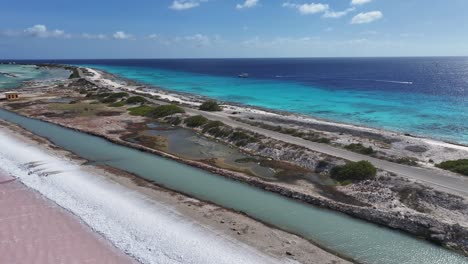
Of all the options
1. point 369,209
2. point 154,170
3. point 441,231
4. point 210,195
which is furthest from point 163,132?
point 441,231

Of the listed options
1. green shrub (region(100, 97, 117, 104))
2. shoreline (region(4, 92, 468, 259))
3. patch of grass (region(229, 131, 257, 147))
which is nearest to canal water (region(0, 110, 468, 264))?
shoreline (region(4, 92, 468, 259))

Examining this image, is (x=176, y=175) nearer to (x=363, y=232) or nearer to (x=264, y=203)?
(x=264, y=203)

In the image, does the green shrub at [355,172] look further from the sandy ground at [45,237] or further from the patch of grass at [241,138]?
the sandy ground at [45,237]

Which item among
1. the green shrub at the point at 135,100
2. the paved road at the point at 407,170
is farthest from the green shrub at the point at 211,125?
the green shrub at the point at 135,100

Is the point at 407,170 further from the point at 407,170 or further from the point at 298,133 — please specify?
the point at 298,133

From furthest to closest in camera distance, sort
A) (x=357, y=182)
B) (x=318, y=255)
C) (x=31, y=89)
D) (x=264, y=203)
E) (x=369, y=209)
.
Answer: (x=31, y=89), (x=357, y=182), (x=264, y=203), (x=369, y=209), (x=318, y=255)

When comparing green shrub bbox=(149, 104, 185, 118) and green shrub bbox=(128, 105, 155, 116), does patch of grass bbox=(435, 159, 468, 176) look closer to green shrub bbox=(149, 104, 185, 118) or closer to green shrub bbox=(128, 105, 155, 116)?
green shrub bbox=(149, 104, 185, 118)
